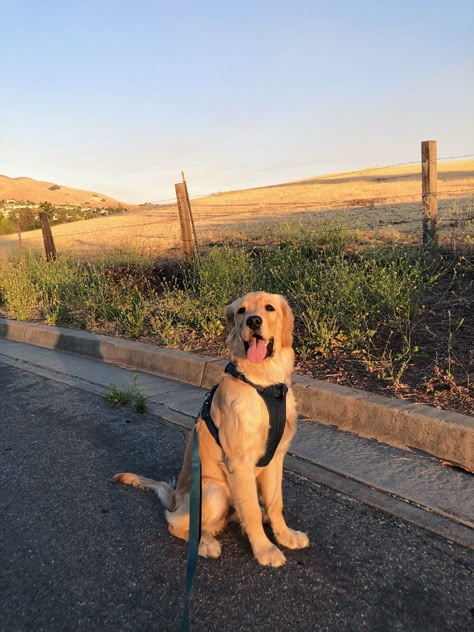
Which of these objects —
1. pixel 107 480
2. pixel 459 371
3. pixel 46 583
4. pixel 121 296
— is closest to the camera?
pixel 46 583

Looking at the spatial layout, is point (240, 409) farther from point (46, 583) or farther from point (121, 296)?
point (121, 296)

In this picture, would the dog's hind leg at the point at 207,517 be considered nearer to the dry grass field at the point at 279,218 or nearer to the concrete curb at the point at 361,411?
the concrete curb at the point at 361,411

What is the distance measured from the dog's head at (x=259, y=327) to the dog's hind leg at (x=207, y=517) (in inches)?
28.0

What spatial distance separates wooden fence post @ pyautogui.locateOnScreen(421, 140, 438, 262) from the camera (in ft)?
21.7

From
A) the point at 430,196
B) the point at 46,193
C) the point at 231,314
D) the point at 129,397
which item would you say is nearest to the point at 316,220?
the point at 430,196

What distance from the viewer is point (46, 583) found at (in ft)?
8.22

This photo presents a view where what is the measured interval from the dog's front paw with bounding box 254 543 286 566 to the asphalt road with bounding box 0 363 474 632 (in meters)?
0.04

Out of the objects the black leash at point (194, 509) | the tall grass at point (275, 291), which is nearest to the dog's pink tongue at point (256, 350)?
the black leash at point (194, 509)

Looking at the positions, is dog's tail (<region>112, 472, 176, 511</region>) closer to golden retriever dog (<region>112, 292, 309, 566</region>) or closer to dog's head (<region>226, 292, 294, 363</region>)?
golden retriever dog (<region>112, 292, 309, 566</region>)

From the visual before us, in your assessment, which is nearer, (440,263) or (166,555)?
(166,555)

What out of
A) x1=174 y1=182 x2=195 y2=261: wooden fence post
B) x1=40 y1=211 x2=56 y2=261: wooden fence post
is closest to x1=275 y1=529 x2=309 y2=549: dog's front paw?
x1=174 y1=182 x2=195 y2=261: wooden fence post

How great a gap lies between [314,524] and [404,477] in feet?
2.37

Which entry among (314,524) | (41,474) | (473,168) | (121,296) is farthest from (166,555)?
(473,168)

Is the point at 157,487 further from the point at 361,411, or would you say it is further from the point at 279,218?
the point at 279,218
